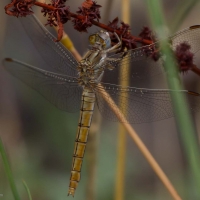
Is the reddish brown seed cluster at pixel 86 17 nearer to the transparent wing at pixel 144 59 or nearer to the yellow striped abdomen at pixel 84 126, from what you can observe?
the transparent wing at pixel 144 59

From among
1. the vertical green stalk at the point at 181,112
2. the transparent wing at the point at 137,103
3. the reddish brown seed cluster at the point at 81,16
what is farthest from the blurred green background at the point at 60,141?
the vertical green stalk at the point at 181,112

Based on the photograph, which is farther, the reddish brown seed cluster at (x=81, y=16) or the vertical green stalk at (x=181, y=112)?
the reddish brown seed cluster at (x=81, y=16)

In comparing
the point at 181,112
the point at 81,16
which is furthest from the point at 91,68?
the point at 181,112

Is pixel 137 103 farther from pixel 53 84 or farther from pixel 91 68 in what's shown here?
pixel 53 84

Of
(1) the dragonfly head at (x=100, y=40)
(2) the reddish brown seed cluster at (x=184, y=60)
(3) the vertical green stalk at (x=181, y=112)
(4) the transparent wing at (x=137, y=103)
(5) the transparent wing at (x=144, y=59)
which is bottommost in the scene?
(3) the vertical green stalk at (x=181, y=112)

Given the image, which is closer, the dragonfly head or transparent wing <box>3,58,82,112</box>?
the dragonfly head

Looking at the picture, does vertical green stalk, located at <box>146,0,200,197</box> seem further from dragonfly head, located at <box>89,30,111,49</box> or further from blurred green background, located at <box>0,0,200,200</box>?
blurred green background, located at <box>0,0,200,200</box>

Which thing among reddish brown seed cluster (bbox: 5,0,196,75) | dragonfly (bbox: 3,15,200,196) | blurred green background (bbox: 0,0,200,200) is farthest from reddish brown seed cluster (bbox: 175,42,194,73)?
blurred green background (bbox: 0,0,200,200)

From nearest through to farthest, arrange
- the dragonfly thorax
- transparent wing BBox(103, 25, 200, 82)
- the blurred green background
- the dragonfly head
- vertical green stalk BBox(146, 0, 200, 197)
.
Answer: vertical green stalk BBox(146, 0, 200, 197), transparent wing BBox(103, 25, 200, 82), the dragonfly head, the dragonfly thorax, the blurred green background
